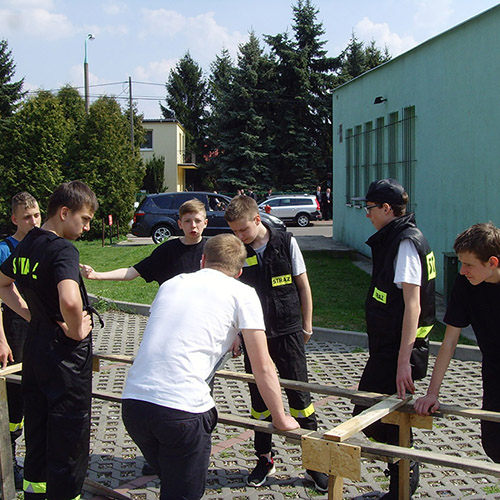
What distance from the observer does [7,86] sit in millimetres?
43844

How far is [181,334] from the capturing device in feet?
9.07

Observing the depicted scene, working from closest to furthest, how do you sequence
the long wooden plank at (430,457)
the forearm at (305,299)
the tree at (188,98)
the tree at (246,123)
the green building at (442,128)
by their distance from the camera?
the long wooden plank at (430,457) → the forearm at (305,299) → the green building at (442,128) → the tree at (246,123) → the tree at (188,98)

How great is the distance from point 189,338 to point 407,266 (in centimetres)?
145

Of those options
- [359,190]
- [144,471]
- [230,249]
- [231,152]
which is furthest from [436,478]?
[231,152]

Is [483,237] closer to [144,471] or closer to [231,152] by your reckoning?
[144,471]

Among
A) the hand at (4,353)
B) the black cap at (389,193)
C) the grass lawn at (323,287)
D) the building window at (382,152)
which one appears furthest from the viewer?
the building window at (382,152)

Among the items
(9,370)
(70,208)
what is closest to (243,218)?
(70,208)

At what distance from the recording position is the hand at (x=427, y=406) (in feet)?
11.3

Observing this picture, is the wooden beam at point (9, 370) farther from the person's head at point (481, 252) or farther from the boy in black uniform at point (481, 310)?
the person's head at point (481, 252)

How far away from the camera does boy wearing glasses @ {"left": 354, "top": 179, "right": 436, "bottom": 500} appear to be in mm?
3609

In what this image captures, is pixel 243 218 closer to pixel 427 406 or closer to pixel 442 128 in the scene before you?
pixel 427 406

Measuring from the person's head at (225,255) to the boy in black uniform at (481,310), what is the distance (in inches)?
42.9

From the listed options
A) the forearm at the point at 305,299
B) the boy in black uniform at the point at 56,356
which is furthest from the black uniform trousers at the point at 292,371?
the boy in black uniform at the point at 56,356

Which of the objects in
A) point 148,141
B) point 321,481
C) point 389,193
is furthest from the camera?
point 148,141
